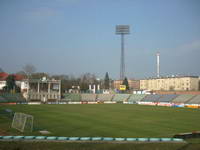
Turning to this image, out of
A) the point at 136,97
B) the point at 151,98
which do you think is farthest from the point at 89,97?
the point at 151,98

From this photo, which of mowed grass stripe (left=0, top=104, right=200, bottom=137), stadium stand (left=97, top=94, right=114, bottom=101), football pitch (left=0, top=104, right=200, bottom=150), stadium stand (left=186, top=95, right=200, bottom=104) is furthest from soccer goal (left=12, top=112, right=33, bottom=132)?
stadium stand (left=97, top=94, right=114, bottom=101)

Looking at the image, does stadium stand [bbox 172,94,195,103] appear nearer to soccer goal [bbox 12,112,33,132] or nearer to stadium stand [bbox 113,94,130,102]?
stadium stand [bbox 113,94,130,102]

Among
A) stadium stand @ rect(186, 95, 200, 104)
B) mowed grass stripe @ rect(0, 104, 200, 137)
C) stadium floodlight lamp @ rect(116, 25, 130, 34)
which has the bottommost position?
mowed grass stripe @ rect(0, 104, 200, 137)

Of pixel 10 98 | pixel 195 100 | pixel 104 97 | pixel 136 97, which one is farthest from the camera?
pixel 104 97

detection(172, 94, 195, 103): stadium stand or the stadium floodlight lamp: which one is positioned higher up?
the stadium floodlight lamp

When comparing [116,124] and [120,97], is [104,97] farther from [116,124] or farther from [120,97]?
[116,124]

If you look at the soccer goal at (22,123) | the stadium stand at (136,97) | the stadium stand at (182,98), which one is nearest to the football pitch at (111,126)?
the soccer goal at (22,123)

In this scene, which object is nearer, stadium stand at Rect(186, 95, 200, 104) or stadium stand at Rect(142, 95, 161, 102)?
stadium stand at Rect(186, 95, 200, 104)

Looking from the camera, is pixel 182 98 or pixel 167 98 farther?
pixel 167 98

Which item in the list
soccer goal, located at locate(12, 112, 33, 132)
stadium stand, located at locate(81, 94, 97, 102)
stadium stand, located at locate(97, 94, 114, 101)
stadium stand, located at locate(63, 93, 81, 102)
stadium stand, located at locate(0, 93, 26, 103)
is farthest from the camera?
stadium stand, located at locate(81, 94, 97, 102)

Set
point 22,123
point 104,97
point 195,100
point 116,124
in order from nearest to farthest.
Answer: point 22,123, point 116,124, point 195,100, point 104,97

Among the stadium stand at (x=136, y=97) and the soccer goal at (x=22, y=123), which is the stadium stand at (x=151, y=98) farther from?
the soccer goal at (x=22, y=123)

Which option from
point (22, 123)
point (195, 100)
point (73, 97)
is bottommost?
point (73, 97)

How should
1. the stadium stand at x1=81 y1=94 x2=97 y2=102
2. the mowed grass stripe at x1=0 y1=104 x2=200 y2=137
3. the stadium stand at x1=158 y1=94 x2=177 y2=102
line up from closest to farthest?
the mowed grass stripe at x1=0 y1=104 x2=200 y2=137 → the stadium stand at x1=158 y1=94 x2=177 y2=102 → the stadium stand at x1=81 y1=94 x2=97 y2=102
